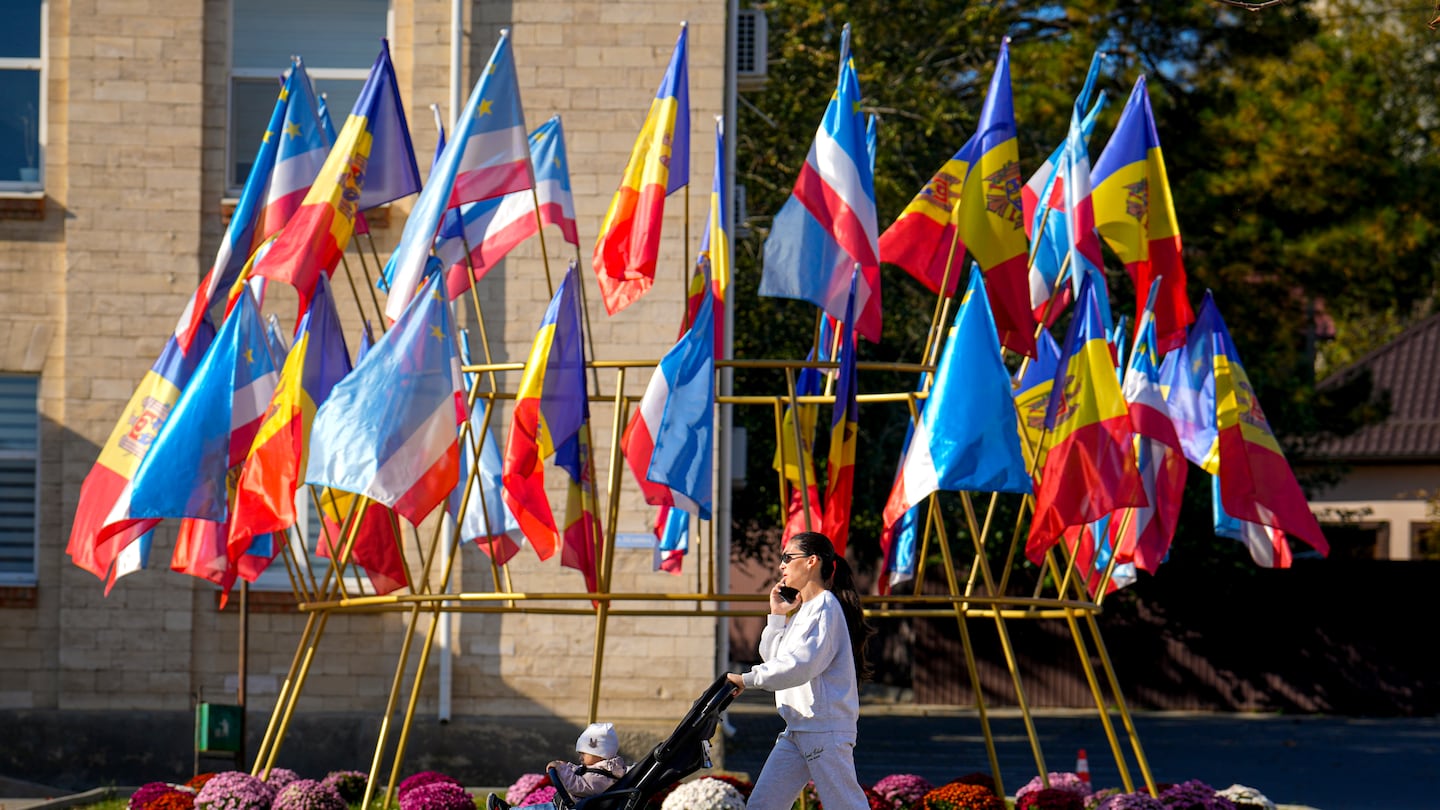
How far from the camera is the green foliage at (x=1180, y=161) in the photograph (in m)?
24.4

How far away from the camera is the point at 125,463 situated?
1179 centimetres

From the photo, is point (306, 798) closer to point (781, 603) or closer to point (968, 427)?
point (781, 603)

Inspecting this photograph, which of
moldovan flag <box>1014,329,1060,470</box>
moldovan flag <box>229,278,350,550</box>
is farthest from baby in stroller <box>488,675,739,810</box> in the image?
moldovan flag <box>1014,329,1060,470</box>

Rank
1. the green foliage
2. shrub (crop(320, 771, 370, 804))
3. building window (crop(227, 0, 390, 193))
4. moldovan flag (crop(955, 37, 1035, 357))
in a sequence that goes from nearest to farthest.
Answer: moldovan flag (crop(955, 37, 1035, 357)) → shrub (crop(320, 771, 370, 804)) → building window (crop(227, 0, 390, 193)) → the green foliage

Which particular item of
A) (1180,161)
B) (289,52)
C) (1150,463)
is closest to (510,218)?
(1150,463)

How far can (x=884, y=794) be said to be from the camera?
1146 cm

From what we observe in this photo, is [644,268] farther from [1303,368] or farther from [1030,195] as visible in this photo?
[1303,368]

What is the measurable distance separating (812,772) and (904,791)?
3.32 meters

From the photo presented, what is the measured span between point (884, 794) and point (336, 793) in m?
3.42

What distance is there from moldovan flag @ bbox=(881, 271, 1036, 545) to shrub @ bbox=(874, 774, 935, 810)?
1919 millimetres

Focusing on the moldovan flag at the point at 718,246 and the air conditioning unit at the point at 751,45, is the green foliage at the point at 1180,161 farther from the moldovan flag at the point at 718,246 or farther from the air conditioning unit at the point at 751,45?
the moldovan flag at the point at 718,246

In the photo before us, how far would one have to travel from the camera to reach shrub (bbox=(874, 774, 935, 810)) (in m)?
11.4

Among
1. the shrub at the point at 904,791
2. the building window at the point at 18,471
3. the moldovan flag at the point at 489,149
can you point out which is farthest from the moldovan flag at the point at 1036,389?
the building window at the point at 18,471

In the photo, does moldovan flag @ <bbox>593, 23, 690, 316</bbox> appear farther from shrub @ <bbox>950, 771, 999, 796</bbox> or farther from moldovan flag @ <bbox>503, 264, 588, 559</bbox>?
shrub @ <bbox>950, 771, 999, 796</bbox>
